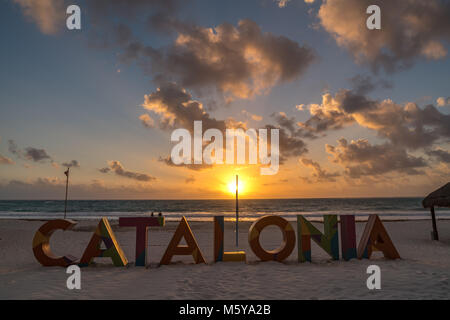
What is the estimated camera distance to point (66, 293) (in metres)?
6.05

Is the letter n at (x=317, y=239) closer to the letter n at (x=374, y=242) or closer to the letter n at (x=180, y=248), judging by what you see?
the letter n at (x=374, y=242)

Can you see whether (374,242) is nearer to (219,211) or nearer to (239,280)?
(239,280)

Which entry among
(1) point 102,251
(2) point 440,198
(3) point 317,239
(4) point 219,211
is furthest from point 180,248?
(4) point 219,211

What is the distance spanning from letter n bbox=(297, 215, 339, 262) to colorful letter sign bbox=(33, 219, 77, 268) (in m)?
7.88

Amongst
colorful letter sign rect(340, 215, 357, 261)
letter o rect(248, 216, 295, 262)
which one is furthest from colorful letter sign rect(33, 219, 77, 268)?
colorful letter sign rect(340, 215, 357, 261)

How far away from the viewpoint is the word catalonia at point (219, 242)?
851 cm

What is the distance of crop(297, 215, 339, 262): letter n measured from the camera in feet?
29.8

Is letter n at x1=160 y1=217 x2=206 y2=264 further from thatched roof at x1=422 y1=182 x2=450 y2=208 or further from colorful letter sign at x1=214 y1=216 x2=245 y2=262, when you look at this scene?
thatched roof at x1=422 y1=182 x2=450 y2=208

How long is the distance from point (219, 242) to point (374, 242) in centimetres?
569

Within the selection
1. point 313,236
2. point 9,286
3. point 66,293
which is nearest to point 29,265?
point 9,286

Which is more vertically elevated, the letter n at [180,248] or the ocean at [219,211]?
the letter n at [180,248]

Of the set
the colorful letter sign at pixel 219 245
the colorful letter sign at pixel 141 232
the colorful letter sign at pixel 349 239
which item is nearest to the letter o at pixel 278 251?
the colorful letter sign at pixel 219 245

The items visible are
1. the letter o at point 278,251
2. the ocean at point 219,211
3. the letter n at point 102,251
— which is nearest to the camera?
the letter n at point 102,251
